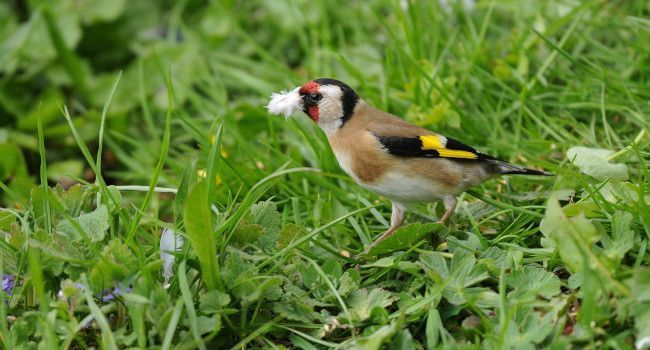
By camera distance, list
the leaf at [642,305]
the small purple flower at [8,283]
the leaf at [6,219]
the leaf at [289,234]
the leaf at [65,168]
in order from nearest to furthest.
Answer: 1. the leaf at [642,305]
2. the small purple flower at [8,283]
3. the leaf at [6,219]
4. the leaf at [289,234]
5. the leaf at [65,168]

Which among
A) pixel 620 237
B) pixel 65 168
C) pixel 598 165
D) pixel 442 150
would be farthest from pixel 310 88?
pixel 65 168

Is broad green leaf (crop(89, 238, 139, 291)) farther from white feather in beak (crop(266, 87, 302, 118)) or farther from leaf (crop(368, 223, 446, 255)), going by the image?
white feather in beak (crop(266, 87, 302, 118))

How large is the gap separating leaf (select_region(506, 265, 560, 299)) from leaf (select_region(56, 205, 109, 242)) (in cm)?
151

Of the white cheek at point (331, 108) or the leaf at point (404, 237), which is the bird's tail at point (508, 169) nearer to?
the leaf at point (404, 237)

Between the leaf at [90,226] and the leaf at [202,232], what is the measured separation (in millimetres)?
407

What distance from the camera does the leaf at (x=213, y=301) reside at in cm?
292

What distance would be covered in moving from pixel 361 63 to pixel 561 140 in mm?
1712

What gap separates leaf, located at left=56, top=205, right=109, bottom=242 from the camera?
10.2 feet

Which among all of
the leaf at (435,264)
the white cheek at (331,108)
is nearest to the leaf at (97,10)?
the white cheek at (331,108)

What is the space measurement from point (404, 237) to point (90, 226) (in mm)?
1210

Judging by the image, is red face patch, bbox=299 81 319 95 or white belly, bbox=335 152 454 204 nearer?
white belly, bbox=335 152 454 204

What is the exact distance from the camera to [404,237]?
3.35m

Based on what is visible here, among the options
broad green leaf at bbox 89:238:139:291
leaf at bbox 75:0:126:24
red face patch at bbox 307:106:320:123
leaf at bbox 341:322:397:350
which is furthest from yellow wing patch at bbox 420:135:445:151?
leaf at bbox 75:0:126:24

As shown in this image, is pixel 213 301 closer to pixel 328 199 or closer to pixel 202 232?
pixel 202 232
